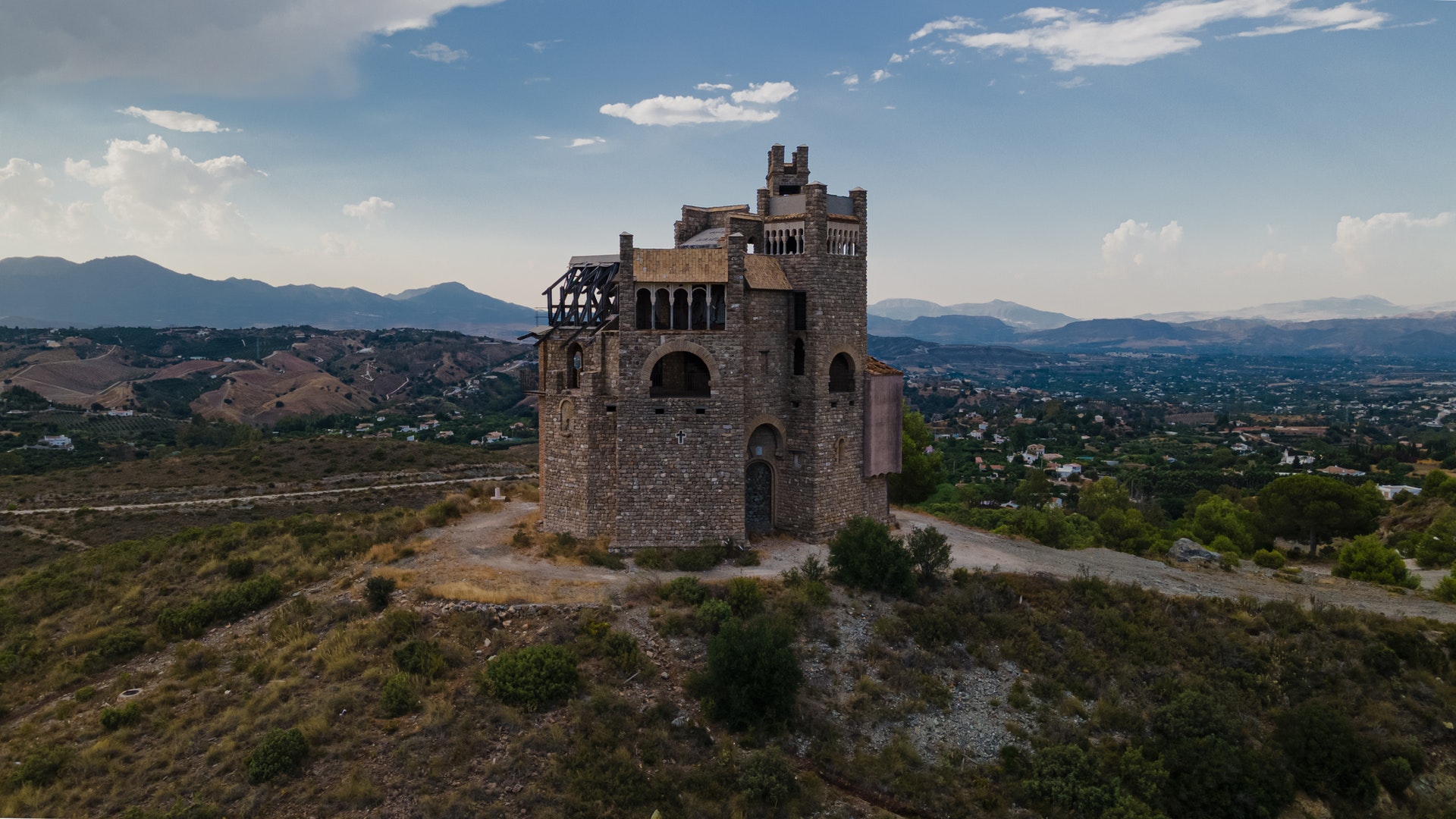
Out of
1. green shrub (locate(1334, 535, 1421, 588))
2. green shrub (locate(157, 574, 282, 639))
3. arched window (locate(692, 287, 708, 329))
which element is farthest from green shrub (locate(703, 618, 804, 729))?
green shrub (locate(1334, 535, 1421, 588))

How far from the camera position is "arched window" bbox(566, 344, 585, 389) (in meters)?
27.3

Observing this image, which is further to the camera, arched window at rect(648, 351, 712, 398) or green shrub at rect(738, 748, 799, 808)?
arched window at rect(648, 351, 712, 398)

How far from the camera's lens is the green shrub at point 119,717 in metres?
17.8

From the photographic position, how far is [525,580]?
22.8 m

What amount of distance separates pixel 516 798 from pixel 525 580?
8321mm

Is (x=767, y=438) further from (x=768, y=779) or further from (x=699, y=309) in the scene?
(x=768, y=779)

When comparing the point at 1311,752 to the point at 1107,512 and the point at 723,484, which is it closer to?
the point at 723,484

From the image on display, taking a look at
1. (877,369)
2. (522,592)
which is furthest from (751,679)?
(877,369)

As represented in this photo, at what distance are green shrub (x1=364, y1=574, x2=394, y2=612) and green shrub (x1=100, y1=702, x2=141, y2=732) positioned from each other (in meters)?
5.58

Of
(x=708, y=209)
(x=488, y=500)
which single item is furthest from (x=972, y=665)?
(x=488, y=500)

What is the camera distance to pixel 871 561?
22.7 meters

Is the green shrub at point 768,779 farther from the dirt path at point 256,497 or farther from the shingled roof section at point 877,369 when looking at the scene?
the dirt path at point 256,497

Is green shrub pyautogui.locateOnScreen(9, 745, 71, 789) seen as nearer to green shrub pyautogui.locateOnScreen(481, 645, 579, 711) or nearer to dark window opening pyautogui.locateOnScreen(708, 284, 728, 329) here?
green shrub pyautogui.locateOnScreen(481, 645, 579, 711)

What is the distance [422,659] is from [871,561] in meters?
12.8
